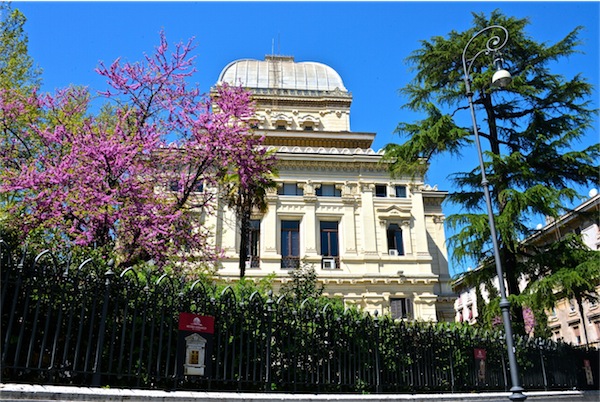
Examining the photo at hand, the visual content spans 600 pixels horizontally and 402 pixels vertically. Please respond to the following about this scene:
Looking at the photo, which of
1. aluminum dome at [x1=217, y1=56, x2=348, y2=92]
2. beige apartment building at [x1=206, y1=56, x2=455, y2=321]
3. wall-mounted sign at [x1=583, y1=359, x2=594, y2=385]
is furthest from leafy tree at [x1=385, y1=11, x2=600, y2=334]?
aluminum dome at [x1=217, y1=56, x2=348, y2=92]

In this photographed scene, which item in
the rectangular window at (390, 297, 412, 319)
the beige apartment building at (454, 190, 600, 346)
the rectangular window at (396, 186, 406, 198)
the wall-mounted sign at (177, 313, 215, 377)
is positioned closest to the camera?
the wall-mounted sign at (177, 313, 215, 377)

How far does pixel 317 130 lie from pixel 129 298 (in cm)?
2852

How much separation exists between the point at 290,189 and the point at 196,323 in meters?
22.1

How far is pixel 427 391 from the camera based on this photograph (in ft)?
31.0

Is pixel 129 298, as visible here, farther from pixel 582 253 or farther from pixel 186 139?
pixel 582 253

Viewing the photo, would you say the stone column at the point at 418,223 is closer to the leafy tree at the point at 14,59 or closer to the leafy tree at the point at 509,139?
the leafy tree at the point at 509,139

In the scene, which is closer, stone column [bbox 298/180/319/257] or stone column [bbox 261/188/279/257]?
stone column [bbox 261/188/279/257]

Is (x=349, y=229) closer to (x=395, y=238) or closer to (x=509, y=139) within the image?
(x=395, y=238)

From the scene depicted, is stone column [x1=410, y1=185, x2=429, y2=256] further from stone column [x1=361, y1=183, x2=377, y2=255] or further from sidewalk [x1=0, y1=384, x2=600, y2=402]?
sidewalk [x1=0, y1=384, x2=600, y2=402]

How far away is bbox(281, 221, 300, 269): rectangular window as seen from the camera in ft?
88.4

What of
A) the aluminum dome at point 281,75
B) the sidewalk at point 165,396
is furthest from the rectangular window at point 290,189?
the sidewalk at point 165,396

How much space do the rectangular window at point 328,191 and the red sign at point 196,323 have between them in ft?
73.0

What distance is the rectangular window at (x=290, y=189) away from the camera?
93.4 feet

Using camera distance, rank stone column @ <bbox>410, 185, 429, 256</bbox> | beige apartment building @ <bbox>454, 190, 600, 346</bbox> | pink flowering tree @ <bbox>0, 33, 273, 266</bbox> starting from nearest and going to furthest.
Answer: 1. pink flowering tree @ <bbox>0, 33, 273, 266</bbox>
2. stone column @ <bbox>410, 185, 429, 256</bbox>
3. beige apartment building @ <bbox>454, 190, 600, 346</bbox>
